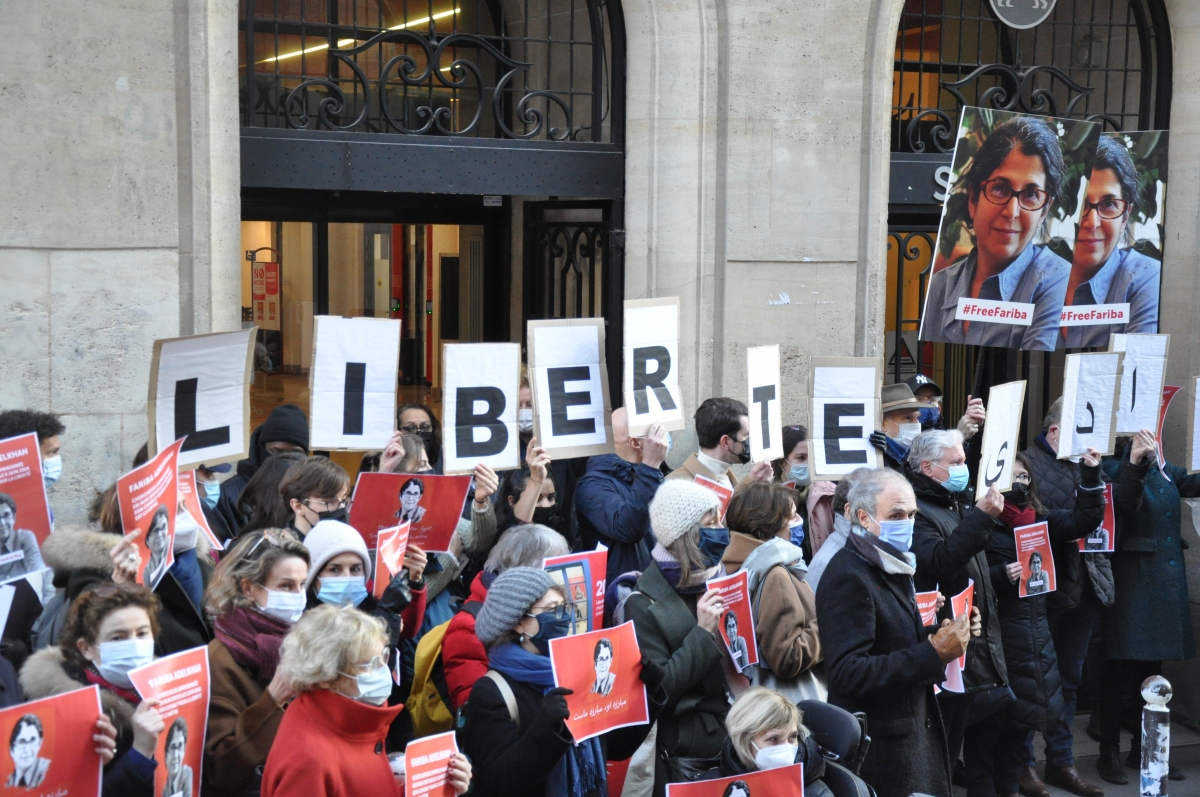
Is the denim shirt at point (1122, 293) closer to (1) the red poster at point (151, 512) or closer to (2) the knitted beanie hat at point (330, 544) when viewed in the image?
(2) the knitted beanie hat at point (330, 544)

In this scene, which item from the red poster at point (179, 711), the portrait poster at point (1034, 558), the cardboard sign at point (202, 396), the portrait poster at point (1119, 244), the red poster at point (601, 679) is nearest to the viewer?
the red poster at point (179, 711)

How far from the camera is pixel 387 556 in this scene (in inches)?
193

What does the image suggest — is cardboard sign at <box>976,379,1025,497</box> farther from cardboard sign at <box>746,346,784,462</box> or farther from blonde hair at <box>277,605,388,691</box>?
blonde hair at <box>277,605,388,691</box>

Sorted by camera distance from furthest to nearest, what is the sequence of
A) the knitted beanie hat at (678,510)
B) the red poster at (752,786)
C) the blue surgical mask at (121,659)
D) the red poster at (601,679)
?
1. the knitted beanie hat at (678,510)
2. the red poster at (601,679)
3. the red poster at (752,786)
4. the blue surgical mask at (121,659)

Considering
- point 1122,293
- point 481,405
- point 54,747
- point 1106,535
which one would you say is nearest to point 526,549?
point 481,405

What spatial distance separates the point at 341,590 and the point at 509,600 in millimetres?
635

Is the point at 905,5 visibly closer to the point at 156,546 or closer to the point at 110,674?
the point at 156,546

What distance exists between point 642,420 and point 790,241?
93.3 inches

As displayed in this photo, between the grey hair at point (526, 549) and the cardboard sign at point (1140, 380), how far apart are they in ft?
12.9

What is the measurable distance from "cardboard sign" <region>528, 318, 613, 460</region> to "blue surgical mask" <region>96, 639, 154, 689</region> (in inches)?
107

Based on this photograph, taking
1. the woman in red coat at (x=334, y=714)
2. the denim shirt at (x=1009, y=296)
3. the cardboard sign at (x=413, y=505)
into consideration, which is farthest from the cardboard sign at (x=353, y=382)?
the denim shirt at (x=1009, y=296)

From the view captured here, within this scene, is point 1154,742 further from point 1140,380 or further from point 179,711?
point 179,711

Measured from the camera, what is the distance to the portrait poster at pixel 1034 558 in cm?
696

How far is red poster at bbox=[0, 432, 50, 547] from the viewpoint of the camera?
4.79 metres
